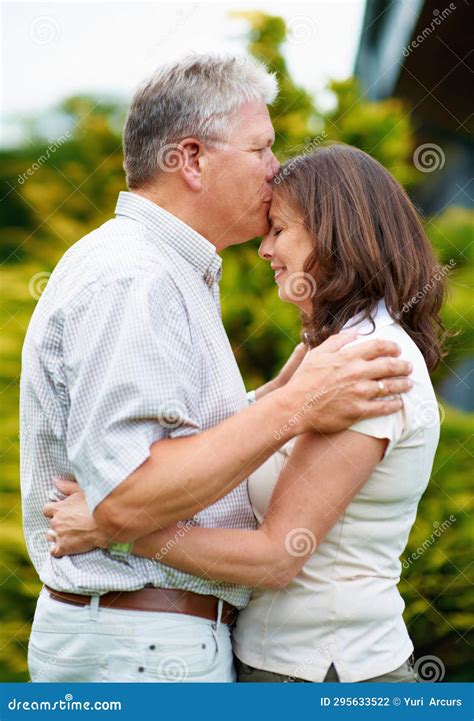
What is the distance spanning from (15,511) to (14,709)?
895mm

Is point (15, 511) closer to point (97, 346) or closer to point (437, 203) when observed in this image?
point (97, 346)

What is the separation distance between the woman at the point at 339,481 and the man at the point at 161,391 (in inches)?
3.0

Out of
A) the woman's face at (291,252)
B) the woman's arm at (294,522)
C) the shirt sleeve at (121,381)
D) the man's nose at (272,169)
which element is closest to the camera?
the shirt sleeve at (121,381)

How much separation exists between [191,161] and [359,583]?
123 cm

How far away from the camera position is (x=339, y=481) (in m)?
2.08

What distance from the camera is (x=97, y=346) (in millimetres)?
1926

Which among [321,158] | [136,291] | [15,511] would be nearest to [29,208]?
[15,511]

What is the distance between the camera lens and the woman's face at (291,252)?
2.41 meters

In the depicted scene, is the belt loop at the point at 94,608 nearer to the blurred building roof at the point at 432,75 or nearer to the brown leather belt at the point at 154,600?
the brown leather belt at the point at 154,600

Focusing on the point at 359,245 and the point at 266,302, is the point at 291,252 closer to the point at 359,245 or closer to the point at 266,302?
the point at 359,245

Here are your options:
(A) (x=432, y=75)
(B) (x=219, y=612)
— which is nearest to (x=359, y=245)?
(B) (x=219, y=612)

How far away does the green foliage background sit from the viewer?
3471mm

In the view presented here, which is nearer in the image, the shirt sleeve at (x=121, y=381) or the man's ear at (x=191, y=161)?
the shirt sleeve at (x=121, y=381)

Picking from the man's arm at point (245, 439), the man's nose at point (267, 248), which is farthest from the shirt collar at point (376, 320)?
the man's nose at point (267, 248)
